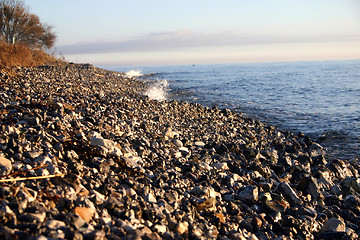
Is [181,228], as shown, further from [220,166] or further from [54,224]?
[220,166]

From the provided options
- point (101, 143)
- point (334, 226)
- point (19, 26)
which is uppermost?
point (19, 26)

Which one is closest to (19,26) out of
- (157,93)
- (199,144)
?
(157,93)

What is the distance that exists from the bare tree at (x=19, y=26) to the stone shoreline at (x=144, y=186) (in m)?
30.9

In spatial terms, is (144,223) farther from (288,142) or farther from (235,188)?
(288,142)

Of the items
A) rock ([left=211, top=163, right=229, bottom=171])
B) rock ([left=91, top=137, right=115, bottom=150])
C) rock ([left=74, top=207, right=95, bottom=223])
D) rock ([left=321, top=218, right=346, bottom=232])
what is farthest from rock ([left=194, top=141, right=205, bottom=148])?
rock ([left=74, top=207, right=95, bottom=223])

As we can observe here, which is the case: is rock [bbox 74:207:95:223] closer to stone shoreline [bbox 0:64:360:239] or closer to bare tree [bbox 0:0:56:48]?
stone shoreline [bbox 0:64:360:239]

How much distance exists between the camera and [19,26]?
34031 millimetres

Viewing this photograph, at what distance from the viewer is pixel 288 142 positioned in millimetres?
10609

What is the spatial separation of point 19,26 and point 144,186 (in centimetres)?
3740

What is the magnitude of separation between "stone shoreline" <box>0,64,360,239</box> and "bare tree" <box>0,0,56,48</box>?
101 ft

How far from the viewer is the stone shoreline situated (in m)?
2.86

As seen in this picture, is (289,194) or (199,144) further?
(199,144)

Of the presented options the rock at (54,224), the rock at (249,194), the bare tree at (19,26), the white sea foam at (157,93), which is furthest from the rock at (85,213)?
the bare tree at (19,26)

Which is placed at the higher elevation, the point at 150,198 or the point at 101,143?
the point at 101,143
